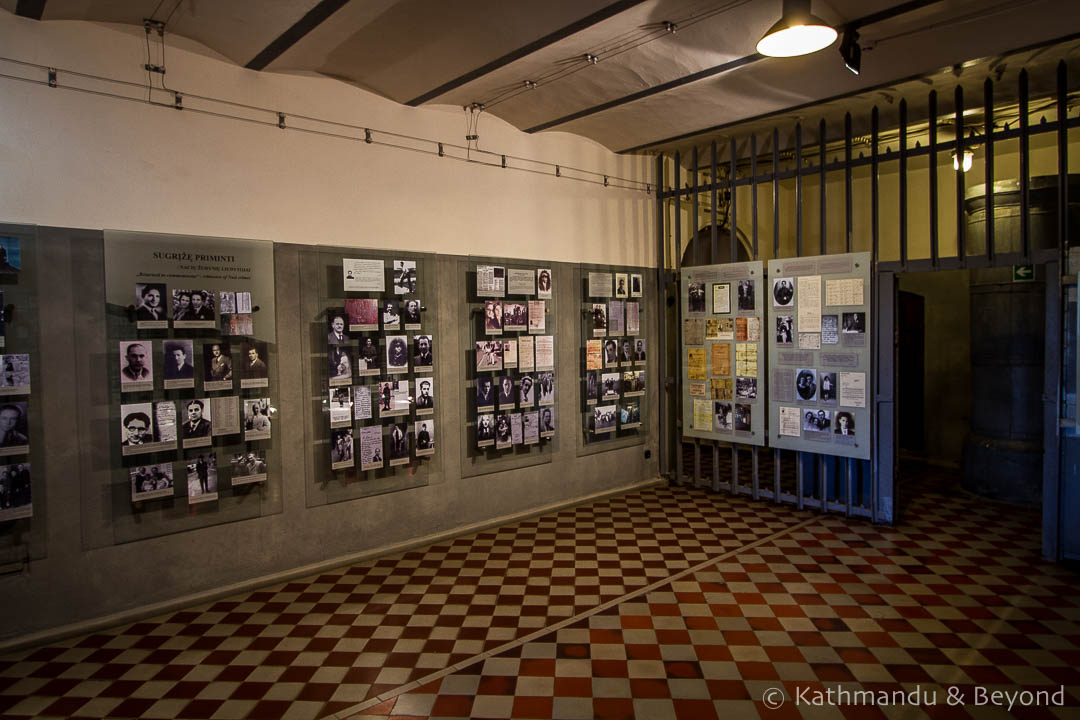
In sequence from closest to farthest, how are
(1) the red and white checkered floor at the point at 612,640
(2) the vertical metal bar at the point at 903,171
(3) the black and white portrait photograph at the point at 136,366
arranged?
1. (1) the red and white checkered floor at the point at 612,640
2. (3) the black and white portrait photograph at the point at 136,366
3. (2) the vertical metal bar at the point at 903,171

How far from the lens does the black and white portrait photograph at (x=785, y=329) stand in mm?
6848

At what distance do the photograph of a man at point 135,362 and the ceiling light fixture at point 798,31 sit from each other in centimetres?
452

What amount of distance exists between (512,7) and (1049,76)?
481 centimetres

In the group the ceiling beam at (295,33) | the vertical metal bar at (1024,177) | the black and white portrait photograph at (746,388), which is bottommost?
the black and white portrait photograph at (746,388)

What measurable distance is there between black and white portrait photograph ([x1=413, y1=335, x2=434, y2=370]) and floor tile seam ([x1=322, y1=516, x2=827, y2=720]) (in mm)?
2601

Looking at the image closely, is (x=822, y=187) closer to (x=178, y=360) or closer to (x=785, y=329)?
(x=785, y=329)

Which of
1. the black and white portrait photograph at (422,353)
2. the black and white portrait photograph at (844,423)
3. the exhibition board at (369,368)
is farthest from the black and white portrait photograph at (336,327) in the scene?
the black and white portrait photograph at (844,423)

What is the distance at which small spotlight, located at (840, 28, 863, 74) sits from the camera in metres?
4.49

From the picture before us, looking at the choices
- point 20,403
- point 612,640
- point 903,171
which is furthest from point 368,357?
point 903,171

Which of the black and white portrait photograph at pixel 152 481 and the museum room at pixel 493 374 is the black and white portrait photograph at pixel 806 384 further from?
the black and white portrait photograph at pixel 152 481

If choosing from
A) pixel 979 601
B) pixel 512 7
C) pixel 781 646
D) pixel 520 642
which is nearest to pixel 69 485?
pixel 520 642

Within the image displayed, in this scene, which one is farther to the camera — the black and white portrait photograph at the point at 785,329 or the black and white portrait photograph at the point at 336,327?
the black and white portrait photograph at the point at 785,329

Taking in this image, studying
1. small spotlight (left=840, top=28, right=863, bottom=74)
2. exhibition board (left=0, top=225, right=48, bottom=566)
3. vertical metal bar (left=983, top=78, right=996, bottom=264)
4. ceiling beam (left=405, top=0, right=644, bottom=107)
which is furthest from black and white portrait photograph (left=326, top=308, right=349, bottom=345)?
vertical metal bar (left=983, top=78, right=996, bottom=264)

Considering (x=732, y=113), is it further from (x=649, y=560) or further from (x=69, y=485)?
(x=69, y=485)
